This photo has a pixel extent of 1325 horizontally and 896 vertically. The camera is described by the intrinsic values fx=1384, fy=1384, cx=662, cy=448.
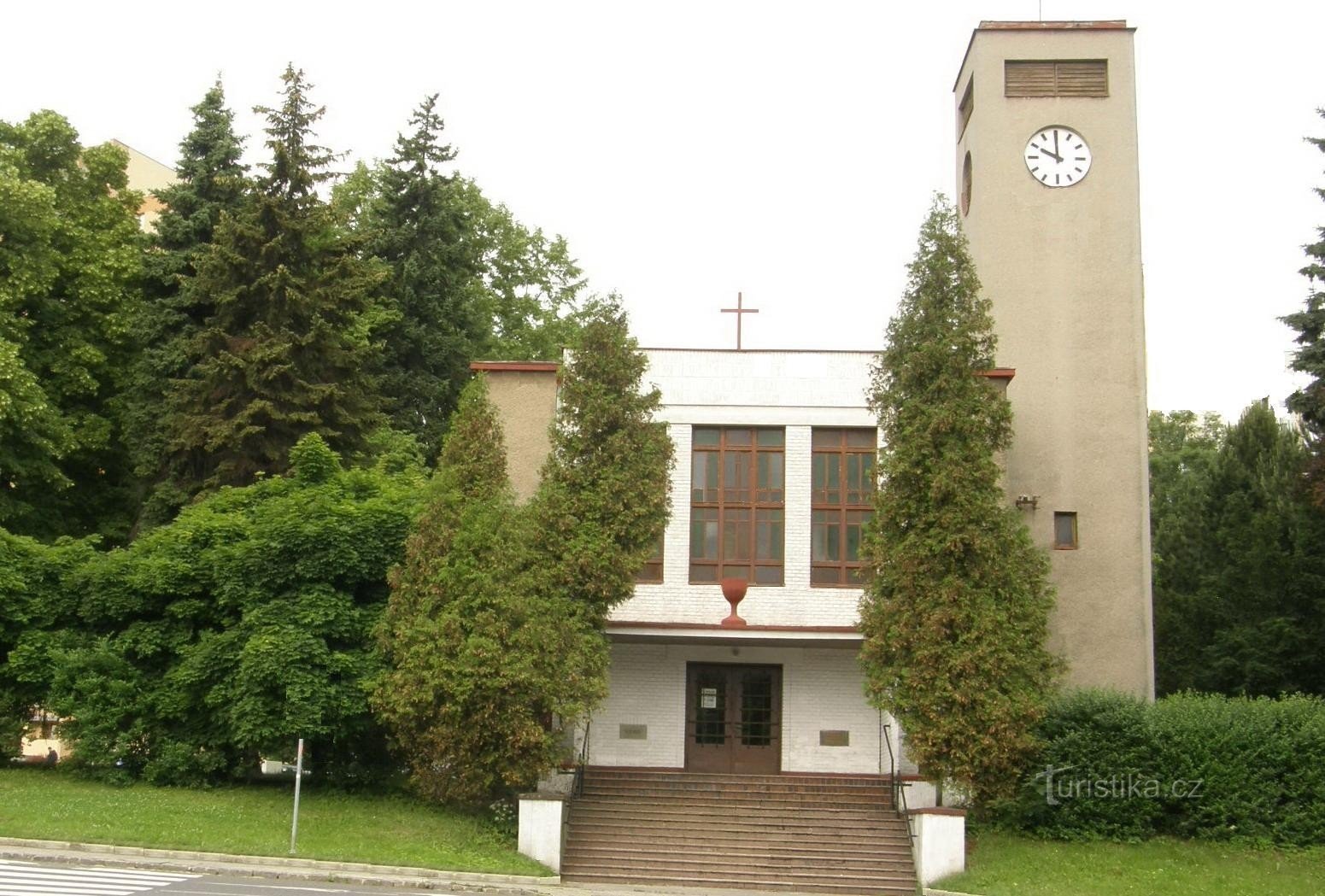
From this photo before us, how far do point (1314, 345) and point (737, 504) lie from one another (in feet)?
41.5

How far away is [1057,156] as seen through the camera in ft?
94.3

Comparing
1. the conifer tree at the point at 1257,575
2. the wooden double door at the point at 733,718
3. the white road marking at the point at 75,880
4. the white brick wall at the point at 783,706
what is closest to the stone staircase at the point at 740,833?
the white brick wall at the point at 783,706

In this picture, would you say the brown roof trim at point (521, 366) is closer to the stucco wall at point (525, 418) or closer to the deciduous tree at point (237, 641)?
the stucco wall at point (525, 418)

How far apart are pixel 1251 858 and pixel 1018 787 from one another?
3.54m

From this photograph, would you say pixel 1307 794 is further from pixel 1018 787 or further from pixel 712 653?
pixel 712 653

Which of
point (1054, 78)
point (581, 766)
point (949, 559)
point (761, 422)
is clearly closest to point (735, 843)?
point (581, 766)

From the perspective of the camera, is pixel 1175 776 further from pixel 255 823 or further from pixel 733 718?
pixel 255 823

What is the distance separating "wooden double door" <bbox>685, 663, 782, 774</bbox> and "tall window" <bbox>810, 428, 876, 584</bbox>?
227 centimetres

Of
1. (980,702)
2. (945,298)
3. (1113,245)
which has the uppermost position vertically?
(1113,245)

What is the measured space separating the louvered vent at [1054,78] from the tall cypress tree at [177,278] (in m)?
17.9

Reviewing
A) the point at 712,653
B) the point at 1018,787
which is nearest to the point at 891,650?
the point at 1018,787

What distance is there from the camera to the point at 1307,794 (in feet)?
71.6

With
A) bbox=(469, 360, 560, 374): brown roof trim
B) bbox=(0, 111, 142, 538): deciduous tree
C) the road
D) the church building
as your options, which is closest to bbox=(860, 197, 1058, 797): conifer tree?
the church building

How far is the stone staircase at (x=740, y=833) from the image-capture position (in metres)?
21.3
